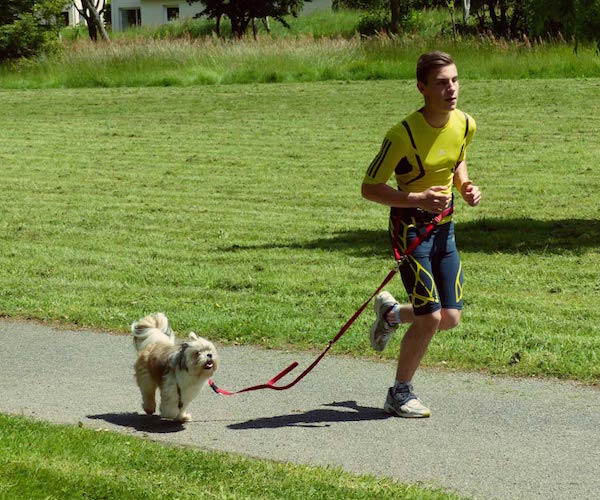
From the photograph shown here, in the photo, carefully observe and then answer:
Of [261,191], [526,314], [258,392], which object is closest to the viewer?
[258,392]

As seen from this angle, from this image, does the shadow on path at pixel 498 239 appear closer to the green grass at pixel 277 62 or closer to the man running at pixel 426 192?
the man running at pixel 426 192

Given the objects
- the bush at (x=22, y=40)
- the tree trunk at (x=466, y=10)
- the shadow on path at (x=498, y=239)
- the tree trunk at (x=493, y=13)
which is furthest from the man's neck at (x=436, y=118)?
the tree trunk at (x=466, y=10)

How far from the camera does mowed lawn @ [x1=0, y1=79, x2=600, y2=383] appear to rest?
9188 mm

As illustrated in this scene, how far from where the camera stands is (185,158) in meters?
21.0

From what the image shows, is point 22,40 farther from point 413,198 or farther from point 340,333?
point 413,198

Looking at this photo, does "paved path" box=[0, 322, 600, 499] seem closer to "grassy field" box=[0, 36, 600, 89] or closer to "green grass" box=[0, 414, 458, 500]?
"green grass" box=[0, 414, 458, 500]

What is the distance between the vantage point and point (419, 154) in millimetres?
6262

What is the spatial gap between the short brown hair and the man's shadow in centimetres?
209

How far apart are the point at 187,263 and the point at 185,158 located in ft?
30.4

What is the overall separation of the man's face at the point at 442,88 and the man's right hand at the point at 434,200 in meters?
0.48

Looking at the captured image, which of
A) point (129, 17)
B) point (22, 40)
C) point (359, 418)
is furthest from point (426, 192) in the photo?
point (129, 17)

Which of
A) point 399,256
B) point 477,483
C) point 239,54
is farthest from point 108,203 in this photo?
point 239,54

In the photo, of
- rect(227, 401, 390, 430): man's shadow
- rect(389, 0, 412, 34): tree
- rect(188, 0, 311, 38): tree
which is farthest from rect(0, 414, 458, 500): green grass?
rect(188, 0, 311, 38): tree

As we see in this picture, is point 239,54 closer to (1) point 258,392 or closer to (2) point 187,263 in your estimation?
(2) point 187,263
